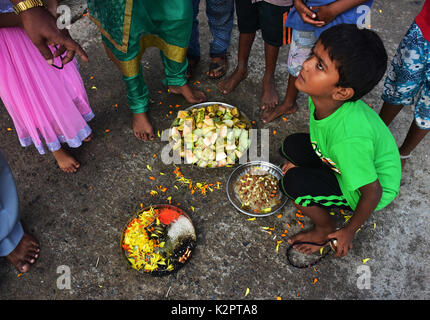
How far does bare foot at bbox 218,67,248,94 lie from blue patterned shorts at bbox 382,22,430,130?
4.12ft

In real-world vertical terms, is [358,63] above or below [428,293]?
above

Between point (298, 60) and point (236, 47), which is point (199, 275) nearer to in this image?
point (298, 60)

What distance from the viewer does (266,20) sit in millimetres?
2451

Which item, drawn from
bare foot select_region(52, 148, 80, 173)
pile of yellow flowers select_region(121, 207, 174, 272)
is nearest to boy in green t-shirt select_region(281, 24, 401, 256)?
pile of yellow flowers select_region(121, 207, 174, 272)

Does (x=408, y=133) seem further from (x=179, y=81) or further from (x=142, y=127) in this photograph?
(x=142, y=127)

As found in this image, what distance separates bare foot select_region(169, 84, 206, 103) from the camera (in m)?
2.90

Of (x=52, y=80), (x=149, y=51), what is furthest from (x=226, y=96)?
(x=52, y=80)

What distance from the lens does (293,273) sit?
7.30 ft

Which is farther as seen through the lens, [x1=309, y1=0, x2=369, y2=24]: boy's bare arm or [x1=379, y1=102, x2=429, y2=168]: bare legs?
[x1=379, y1=102, x2=429, y2=168]: bare legs

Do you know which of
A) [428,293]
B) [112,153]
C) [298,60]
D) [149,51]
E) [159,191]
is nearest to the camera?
[428,293]

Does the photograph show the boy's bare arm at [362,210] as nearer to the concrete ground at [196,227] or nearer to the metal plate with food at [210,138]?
the concrete ground at [196,227]

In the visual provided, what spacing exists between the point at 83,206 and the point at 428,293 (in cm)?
245

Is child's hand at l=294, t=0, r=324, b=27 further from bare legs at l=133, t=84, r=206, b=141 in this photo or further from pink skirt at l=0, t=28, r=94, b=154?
pink skirt at l=0, t=28, r=94, b=154

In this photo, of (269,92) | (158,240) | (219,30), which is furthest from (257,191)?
(219,30)
